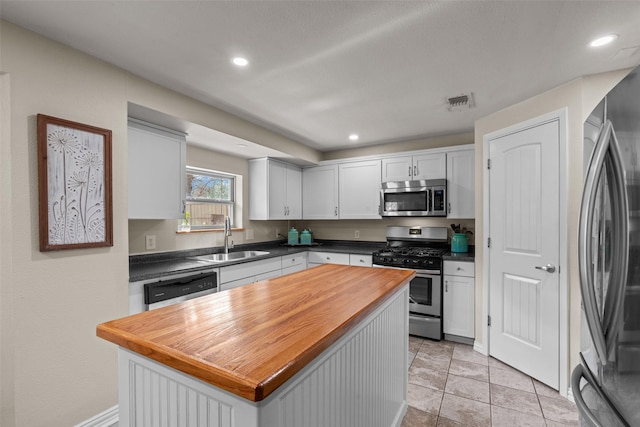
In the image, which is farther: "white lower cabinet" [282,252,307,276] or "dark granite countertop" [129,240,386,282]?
"white lower cabinet" [282,252,307,276]

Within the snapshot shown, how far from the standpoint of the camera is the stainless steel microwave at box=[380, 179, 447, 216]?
11.6 feet

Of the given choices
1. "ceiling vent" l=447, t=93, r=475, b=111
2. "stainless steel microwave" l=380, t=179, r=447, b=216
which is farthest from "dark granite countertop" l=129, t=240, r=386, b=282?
"ceiling vent" l=447, t=93, r=475, b=111

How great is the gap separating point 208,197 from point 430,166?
2714 millimetres

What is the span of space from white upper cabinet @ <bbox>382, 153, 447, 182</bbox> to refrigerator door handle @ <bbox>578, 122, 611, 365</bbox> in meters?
2.56

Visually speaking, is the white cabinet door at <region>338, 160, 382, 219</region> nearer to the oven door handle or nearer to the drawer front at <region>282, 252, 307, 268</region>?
the drawer front at <region>282, 252, 307, 268</region>

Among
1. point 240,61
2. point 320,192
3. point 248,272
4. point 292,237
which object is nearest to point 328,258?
point 292,237

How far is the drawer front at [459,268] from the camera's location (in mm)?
3109

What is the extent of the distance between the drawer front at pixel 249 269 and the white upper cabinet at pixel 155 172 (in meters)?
0.68

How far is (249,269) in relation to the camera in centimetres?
309

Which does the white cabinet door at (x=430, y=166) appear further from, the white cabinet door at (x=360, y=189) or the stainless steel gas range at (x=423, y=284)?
the stainless steel gas range at (x=423, y=284)

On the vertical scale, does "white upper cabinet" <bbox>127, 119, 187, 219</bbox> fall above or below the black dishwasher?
above

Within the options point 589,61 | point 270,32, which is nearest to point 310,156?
point 270,32

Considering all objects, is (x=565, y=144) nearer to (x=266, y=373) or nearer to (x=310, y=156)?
(x=266, y=373)

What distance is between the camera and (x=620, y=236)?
0.92 meters
